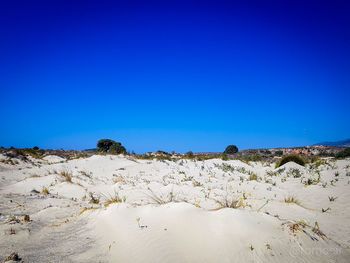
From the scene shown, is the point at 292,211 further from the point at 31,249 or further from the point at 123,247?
the point at 31,249

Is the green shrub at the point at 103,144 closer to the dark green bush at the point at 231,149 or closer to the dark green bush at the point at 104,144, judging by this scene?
the dark green bush at the point at 104,144

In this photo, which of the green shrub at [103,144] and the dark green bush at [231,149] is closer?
the green shrub at [103,144]

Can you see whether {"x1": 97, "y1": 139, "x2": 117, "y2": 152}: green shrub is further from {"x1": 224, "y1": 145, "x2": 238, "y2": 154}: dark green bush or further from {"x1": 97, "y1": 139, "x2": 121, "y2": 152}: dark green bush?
{"x1": 224, "y1": 145, "x2": 238, "y2": 154}: dark green bush

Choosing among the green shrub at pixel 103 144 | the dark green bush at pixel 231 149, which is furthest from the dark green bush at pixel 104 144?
the dark green bush at pixel 231 149

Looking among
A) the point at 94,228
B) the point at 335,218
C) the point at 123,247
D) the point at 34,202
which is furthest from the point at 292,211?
the point at 34,202

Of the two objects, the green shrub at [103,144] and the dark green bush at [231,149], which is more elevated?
the green shrub at [103,144]

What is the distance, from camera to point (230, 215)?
2324 millimetres

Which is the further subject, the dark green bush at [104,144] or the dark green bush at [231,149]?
the dark green bush at [231,149]

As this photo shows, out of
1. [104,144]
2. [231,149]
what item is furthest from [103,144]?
[231,149]

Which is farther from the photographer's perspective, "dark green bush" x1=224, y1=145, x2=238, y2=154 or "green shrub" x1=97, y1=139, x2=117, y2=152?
"dark green bush" x1=224, y1=145, x2=238, y2=154

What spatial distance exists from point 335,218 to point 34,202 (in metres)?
6.27

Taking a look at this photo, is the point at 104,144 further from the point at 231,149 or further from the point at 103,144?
the point at 231,149

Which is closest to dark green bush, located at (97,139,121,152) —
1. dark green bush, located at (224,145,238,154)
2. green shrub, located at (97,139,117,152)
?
green shrub, located at (97,139,117,152)

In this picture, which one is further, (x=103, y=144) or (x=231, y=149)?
(x=231, y=149)
